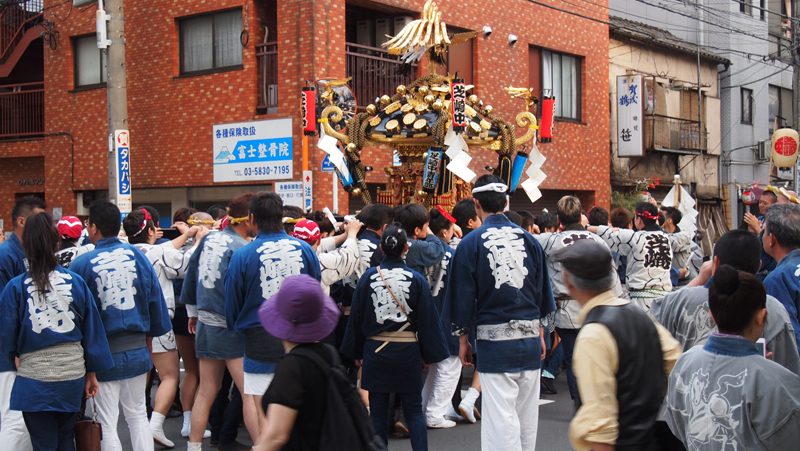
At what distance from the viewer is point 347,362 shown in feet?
22.7

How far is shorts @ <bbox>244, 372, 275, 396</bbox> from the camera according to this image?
20.5 ft

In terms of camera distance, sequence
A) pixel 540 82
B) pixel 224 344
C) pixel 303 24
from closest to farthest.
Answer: pixel 224 344 < pixel 303 24 < pixel 540 82

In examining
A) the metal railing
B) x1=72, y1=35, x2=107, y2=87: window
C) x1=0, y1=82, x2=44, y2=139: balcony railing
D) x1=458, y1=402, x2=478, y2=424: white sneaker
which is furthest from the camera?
the metal railing

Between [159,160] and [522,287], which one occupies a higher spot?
[159,160]

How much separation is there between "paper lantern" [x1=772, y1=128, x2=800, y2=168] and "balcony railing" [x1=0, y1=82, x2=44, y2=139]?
63.8 ft

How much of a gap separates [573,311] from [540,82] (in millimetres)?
14282

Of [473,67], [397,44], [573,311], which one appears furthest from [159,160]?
[573,311]

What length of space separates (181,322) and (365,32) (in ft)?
39.2

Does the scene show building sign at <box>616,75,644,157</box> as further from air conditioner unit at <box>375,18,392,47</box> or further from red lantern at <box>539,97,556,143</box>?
red lantern at <box>539,97,556,143</box>

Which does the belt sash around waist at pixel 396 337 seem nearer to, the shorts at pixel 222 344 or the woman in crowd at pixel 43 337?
the shorts at pixel 222 344

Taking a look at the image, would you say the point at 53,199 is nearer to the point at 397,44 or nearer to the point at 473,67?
the point at 473,67

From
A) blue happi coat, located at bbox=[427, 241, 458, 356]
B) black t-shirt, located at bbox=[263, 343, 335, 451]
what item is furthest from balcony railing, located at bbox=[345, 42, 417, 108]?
black t-shirt, located at bbox=[263, 343, 335, 451]

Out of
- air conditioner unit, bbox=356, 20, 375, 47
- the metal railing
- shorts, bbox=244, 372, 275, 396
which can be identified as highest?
the metal railing

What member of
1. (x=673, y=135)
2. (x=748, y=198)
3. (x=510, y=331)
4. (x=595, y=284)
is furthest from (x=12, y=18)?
(x=748, y=198)
